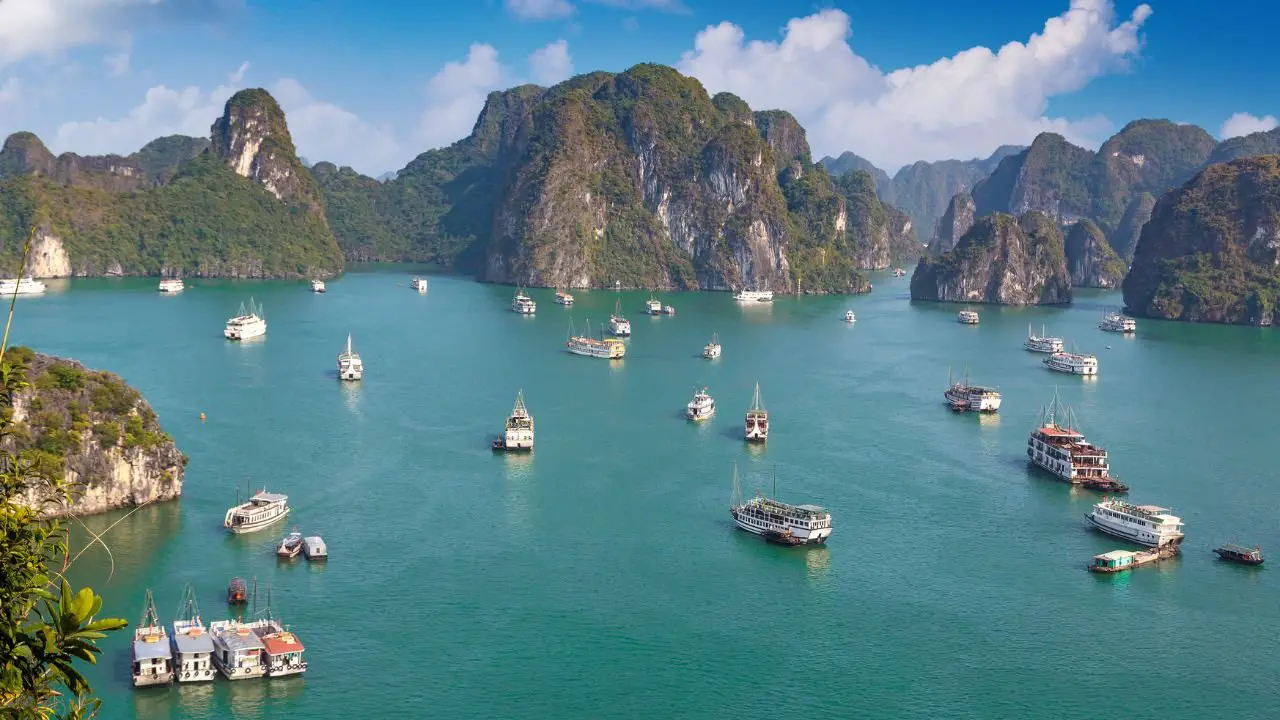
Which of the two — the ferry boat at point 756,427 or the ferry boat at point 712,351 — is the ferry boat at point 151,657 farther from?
the ferry boat at point 712,351

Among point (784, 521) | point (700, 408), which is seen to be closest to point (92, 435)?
point (784, 521)

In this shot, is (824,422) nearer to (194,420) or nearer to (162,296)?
(194,420)

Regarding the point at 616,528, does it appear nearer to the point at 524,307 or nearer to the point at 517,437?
the point at 517,437

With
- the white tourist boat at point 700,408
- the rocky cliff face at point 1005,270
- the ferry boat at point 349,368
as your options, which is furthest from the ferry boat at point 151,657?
the rocky cliff face at point 1005,270

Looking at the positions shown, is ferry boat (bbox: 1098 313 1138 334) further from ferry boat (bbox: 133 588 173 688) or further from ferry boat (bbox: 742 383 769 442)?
ferry boat (bbox: 133 588 173 688)

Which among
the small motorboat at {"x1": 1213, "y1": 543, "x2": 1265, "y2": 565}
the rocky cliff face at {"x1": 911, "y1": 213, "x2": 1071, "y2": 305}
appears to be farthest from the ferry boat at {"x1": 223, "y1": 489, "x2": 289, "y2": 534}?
the rocky cliff face at {"x1": 911, "y1": 213, "x2": 1071, "y2": 305}

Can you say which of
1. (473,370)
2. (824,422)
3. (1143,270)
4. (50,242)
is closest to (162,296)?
(50,242)
